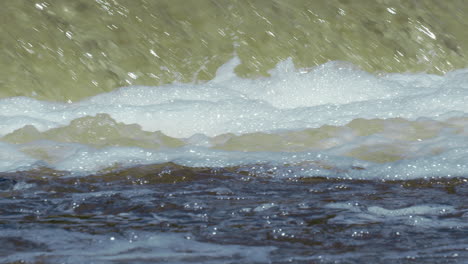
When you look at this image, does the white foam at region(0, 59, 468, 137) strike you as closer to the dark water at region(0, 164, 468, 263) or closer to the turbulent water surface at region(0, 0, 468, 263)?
the turbulent water surface at region(0, 0, 468, 263)

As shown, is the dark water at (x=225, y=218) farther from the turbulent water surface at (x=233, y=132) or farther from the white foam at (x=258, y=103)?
the white foam at (x=258, y=103)

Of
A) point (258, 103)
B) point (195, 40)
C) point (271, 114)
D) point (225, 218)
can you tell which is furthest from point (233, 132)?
point (225, 218)

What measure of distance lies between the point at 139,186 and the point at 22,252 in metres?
1.17

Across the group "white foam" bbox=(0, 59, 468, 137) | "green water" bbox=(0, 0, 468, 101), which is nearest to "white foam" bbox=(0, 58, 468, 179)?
"white foam" bbox=(0, 59, 468, 137)

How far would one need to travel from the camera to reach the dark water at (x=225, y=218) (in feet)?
9.07

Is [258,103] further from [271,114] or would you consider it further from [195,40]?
[195,40]

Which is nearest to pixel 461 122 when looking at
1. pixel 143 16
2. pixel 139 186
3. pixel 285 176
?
pixel 285 176

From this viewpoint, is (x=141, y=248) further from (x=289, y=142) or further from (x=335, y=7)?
(x=335, y=7)

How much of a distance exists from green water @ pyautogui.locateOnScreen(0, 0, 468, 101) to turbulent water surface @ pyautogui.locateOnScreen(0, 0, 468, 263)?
0.05 ft

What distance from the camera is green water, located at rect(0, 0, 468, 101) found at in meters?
6.29

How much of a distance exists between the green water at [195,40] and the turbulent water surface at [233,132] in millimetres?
15

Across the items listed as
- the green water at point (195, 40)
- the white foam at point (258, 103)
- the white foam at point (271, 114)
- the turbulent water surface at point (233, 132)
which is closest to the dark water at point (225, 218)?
the turbulent water surface at point (233, 132)

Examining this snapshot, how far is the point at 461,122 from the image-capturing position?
17.1ft

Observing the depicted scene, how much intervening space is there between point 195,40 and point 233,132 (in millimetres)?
1924
